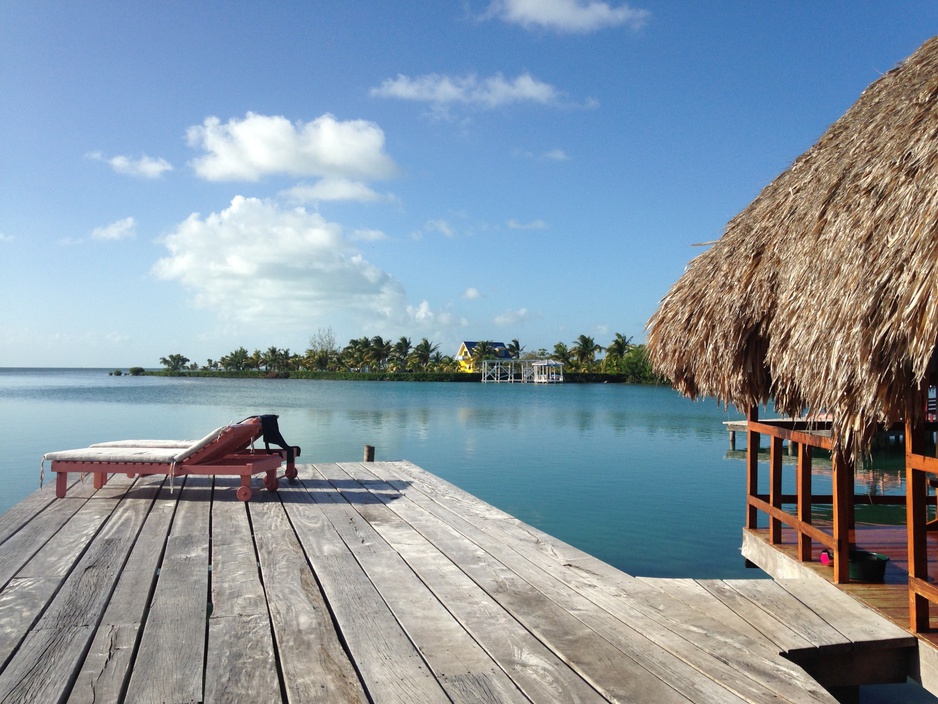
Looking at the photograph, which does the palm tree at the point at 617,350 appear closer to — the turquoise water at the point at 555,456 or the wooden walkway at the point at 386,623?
the turquoise water at the point at 555,456

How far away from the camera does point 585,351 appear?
81938mm

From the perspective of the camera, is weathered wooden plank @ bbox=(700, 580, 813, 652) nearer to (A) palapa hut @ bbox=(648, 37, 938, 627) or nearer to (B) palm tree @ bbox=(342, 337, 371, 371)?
(A) palapa hut @ bbox=(648, 37, 938, 627)

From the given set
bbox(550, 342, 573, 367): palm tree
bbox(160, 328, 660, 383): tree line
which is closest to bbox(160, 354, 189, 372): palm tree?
bbox(160, 328, 660, 383): tree line

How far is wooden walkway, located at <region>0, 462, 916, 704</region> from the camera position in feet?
8.50

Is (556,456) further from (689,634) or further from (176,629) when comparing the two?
(176,629)

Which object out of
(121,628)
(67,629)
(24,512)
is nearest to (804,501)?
(121,628)

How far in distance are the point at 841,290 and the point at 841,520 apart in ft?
5.28

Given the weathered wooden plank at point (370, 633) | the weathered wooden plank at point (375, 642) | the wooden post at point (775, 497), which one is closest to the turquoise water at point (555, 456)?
the wooden post at point (775, 497)

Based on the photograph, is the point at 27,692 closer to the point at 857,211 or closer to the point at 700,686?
the point at 700,686

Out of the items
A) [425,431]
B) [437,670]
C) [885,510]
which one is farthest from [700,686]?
[425,431]

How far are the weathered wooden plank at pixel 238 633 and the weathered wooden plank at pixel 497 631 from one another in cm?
86

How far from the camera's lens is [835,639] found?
3.24m

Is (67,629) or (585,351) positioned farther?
(585,351)

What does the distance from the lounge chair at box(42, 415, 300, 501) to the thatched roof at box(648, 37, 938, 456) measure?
3.79 m
